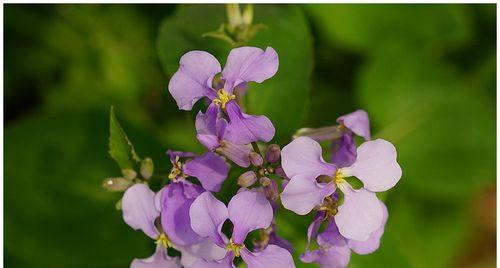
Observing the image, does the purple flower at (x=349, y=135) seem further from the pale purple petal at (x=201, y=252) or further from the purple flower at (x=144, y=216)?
the purple flower at (x=144, y=216)

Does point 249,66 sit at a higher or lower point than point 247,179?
higher

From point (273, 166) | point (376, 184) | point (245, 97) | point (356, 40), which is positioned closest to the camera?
point (376, 184)

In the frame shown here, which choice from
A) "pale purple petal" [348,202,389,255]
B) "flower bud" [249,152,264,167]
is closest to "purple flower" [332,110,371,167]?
"pale purple petal" [348,202,389,255]

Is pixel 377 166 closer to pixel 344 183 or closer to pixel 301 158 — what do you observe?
pixel 344 183

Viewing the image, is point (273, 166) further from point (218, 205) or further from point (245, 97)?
point (245, 97)

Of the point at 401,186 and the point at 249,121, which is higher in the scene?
the point at 249,121

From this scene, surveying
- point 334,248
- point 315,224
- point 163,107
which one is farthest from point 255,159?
point 163,107

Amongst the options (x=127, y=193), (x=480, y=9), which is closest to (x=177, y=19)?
(x=127, y=193)
